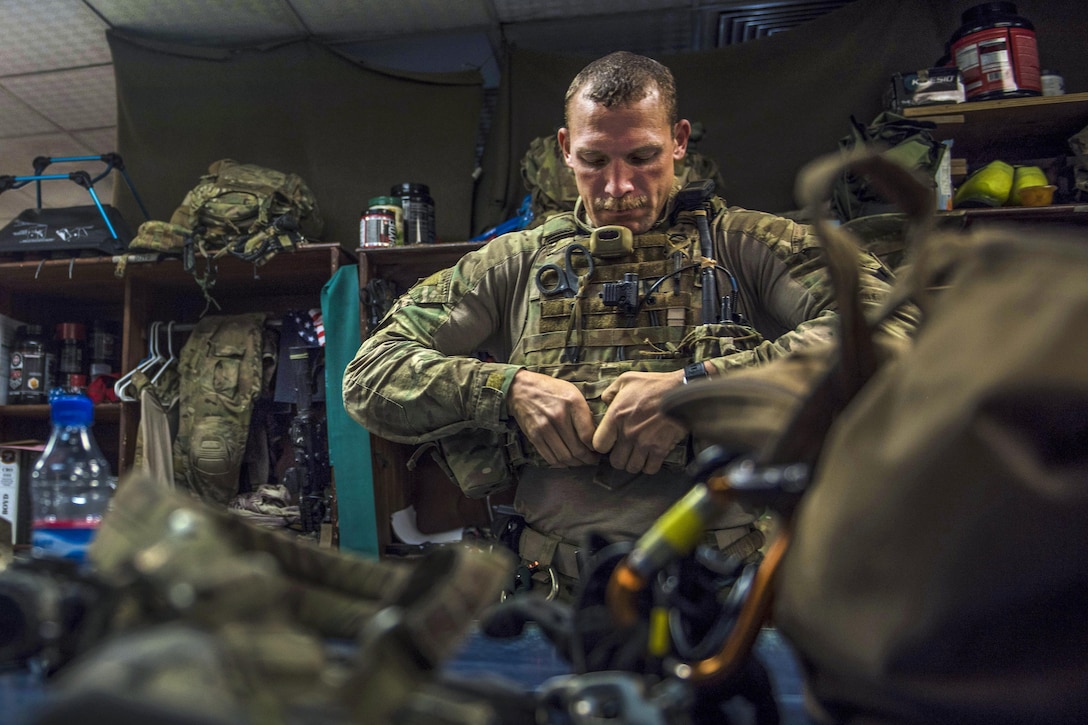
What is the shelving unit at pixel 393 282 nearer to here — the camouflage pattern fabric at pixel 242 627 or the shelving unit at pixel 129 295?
the shelving unit at pixel 129 295

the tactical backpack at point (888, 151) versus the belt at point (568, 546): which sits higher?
the tactical backpack at point (888, 151)

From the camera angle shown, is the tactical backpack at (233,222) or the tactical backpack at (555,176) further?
the tactical backpack at (233,222)

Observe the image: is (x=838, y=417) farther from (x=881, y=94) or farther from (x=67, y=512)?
(x=881, y=94)

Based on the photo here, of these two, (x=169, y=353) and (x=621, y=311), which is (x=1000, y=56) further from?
(x=169, y=353)

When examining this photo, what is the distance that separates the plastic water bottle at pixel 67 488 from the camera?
58 cm

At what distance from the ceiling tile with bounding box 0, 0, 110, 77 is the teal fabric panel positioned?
1435 mm

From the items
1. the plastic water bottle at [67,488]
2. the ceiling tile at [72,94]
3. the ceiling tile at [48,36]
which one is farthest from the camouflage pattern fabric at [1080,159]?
the ceiling tile at [72,94]

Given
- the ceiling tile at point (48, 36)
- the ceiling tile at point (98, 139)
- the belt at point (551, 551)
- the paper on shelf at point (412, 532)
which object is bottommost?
the paper on shelf at point (412, 532)

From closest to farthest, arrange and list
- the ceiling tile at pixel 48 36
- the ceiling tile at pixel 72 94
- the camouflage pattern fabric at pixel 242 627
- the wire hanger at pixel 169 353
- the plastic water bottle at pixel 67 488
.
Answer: the camouflage pattern fabric at pixel 242 627 < the plastic water bottle at pixel 67 488 < the ceiling tile at pixel 48 36 < the wire hanger at pixel 169 353 < the ceiling tile at pixel 72 94

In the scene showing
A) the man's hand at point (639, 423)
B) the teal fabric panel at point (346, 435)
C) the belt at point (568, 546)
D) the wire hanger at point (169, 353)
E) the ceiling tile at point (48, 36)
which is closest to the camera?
the man's hand at point (639, 423)

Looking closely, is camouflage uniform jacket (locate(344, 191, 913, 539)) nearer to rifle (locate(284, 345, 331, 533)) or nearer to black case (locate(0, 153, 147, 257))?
rifle (locate(284, 345, 331, 533))

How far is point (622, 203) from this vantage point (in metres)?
1.40

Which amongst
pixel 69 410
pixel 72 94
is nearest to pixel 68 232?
pixel 72 94

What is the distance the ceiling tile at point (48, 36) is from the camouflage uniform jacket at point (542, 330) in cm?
228
